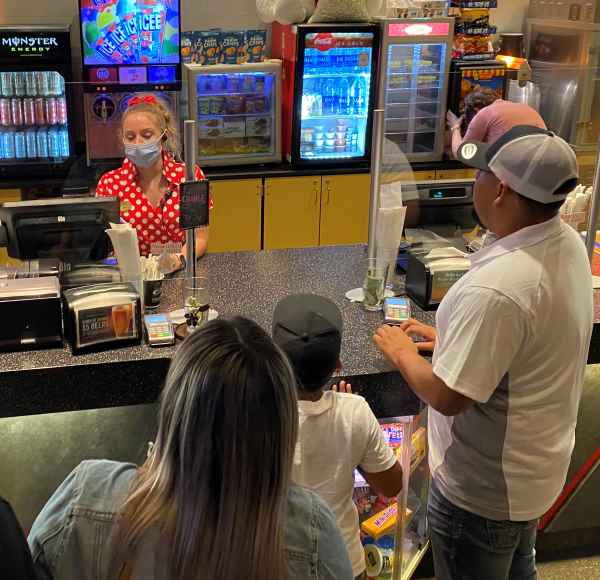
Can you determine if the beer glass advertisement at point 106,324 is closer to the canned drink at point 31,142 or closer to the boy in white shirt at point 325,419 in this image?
the boy in white shirt at point 325,419

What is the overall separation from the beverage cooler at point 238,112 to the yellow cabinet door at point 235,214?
0.68 ft

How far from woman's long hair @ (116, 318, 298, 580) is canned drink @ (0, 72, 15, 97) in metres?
4.27

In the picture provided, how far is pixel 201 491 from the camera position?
117 centimetres

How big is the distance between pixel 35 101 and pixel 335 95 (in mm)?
2031

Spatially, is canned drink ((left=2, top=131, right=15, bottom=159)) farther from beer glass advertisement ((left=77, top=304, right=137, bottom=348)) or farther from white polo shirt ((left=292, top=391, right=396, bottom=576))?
white polo shirt ((left=292, top=391, right=396, bottom=576))

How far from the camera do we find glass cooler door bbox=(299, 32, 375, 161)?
5473 millimetres

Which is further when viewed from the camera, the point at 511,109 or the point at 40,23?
the point at 40,23

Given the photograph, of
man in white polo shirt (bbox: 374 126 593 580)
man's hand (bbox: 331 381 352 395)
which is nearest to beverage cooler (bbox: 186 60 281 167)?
man's hand (bbox: 331 381 352 395)

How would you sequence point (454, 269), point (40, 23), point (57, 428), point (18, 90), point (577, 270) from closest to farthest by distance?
1. point (577, 270)
2. point (57, 428)
3. point (454, 269)
4. point (18, 90)
5. point (40, 23)

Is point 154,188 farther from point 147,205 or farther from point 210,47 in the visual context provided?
point 210,47

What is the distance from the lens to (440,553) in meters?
2.12

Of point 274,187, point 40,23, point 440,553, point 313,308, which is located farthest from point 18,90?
point 440,553

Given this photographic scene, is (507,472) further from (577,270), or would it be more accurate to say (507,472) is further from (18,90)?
(18,90)

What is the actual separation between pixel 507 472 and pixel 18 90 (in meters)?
4.11
